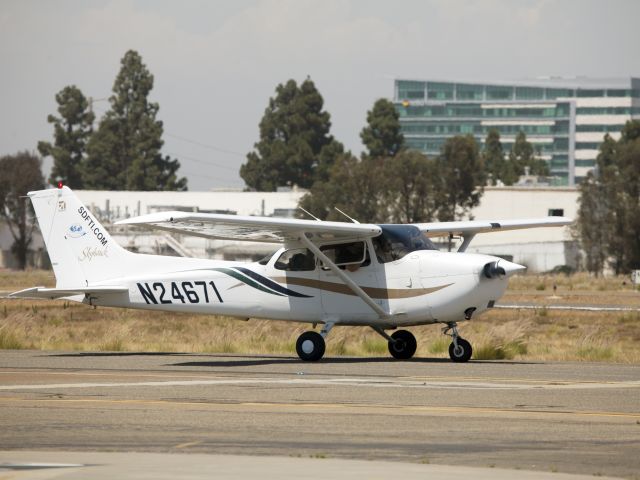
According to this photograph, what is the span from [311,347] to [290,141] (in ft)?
342

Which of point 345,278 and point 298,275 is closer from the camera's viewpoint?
point 345,278

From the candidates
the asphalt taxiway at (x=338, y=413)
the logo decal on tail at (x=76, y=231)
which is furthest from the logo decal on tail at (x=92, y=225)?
the asphalt taxiway at (x=338, y=413)

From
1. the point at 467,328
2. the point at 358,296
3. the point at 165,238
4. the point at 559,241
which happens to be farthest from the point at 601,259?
the point at 358,296

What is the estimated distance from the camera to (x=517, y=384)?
16.6 m

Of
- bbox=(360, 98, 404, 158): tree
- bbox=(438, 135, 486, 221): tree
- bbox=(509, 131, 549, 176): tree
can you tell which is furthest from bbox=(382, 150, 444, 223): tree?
bbox=(509, 131, 549, 176): tree

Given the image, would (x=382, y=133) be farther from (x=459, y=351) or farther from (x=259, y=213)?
(x=459, y=351)

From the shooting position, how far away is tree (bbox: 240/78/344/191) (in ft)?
404

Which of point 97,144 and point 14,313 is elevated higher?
point 97,144

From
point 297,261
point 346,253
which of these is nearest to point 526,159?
point 297,261

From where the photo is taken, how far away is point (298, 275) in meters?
21.5

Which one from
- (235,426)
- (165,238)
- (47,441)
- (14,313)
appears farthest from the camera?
(165,238)

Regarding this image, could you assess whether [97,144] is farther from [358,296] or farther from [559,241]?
[358,296]

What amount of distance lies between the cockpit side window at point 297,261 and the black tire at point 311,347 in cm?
116

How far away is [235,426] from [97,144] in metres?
116
